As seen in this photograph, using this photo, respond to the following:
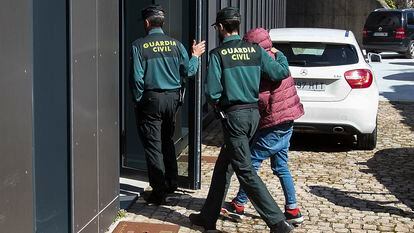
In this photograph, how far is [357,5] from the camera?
34.0 m

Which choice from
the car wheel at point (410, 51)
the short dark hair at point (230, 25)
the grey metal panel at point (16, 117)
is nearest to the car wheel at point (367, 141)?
the short dark hair at point (230, 25)

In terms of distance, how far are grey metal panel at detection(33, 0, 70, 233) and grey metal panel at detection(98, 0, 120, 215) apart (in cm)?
63

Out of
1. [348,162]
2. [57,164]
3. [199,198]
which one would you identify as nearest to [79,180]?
[57,164]

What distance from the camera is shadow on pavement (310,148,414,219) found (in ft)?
21.1

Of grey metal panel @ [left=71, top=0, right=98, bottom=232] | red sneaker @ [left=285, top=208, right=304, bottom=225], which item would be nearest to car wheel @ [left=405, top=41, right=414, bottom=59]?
red sneaker @ [left=285, top=208, right=304, bottom=225]

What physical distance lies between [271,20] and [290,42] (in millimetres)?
14882

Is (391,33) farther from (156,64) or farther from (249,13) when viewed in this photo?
(156,64)

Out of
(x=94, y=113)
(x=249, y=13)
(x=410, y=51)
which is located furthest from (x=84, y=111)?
(x=410, y=51)

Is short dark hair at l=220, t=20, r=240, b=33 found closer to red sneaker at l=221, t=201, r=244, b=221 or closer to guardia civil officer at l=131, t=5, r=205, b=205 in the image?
guardia civil officer at l=131, t=5, r=205, b=205

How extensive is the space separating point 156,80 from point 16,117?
2.54 metres

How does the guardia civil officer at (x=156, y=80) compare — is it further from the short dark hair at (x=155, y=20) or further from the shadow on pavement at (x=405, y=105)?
the shadow on pavement at (x=405, y=105)

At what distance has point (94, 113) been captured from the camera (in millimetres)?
4922

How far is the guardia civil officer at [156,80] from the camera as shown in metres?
5.95

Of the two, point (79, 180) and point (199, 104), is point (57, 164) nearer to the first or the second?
point (79, 180)
